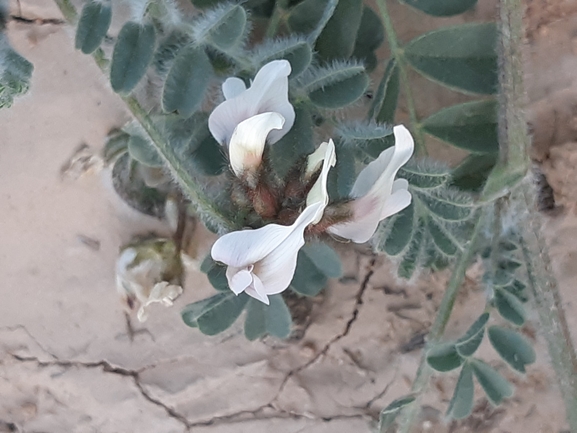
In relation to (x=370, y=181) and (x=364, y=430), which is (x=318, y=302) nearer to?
(x=364, y=430)

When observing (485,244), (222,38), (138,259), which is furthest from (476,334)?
(138,259)

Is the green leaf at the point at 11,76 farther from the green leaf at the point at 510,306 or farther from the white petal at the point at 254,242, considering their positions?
the green leaf at the point at 510,306

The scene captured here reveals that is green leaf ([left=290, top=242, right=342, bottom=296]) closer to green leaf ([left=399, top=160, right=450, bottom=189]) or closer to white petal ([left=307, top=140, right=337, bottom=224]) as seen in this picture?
green leaf ([left=399, top=160, right=450, bottom=189])

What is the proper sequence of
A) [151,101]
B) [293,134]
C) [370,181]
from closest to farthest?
[370,181]
[293,134]
[151,101]

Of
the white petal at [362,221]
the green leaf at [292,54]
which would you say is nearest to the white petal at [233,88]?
the green leaf at [292,54]

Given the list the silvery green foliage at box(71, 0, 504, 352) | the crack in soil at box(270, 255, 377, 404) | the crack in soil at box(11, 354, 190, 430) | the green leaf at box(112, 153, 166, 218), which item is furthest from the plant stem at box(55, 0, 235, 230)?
the crack in soil at box(11, 354, 190, 430)

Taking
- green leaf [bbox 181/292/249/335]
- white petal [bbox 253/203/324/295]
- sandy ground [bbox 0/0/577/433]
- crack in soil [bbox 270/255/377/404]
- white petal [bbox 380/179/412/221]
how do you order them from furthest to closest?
crack in soil [bbox 270/255/377/404] → sandy ground [bbox 0/0/577/433] → green leaf [bbox 181/292/249/335] → white petal [bbox 380/179/412/221] → white petal [bbox 253/203/324/295]
